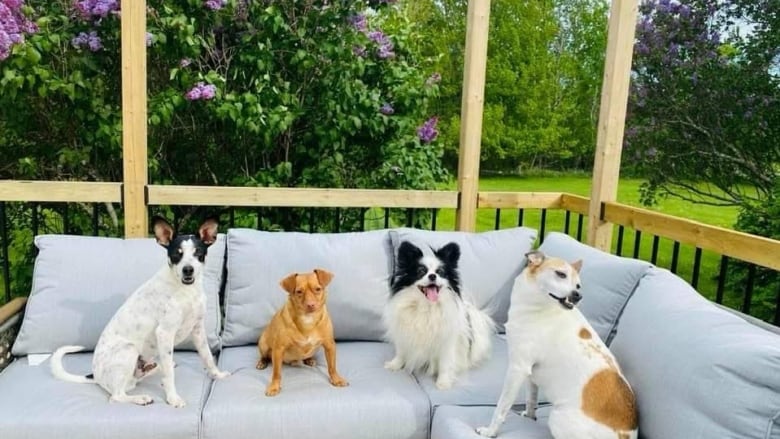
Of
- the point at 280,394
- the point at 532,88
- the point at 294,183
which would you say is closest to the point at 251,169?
the point at 294,183

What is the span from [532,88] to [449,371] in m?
3.37

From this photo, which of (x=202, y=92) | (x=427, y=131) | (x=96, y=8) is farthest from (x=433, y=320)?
(x=96, y=8)

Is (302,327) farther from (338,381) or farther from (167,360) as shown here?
(167,360)

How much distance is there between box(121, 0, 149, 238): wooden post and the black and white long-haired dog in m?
1.37

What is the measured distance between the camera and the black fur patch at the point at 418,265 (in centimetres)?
216

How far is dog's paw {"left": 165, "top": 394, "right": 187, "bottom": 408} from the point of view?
1799mm

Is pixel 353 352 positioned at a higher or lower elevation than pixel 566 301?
lower

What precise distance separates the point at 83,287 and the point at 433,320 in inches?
55.1

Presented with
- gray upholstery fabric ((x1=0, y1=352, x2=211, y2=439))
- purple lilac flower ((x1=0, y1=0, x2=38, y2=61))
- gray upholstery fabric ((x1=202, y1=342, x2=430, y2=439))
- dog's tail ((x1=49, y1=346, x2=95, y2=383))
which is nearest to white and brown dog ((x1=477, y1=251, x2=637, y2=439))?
gray upholstery fabric ((x1=202, y1=342, x2=430, y2=439))

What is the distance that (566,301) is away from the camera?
5.37 ft

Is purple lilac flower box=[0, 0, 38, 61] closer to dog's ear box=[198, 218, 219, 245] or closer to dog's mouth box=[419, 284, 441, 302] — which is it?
dog's ear box=[198, 218, 219, 245]

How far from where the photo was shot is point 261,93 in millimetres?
3289

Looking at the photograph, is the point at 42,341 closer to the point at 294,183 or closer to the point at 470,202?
the point at 294,183

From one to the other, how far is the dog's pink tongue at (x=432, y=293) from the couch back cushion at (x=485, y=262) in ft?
1.25
